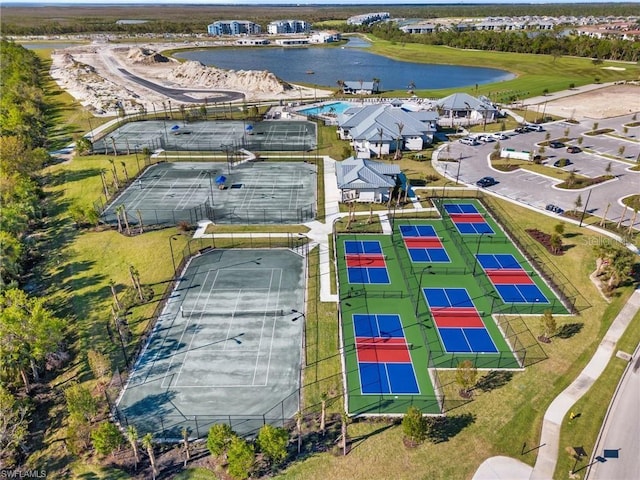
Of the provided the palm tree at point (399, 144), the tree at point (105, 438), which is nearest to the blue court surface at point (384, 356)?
the tree at point (105, 438)

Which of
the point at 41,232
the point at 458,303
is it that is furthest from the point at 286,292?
the point at 41,232

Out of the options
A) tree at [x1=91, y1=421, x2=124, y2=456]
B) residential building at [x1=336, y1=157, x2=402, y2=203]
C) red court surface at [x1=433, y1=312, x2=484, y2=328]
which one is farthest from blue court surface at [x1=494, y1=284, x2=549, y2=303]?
tree at [x1=91, y1=421, x2=124, y2=456]

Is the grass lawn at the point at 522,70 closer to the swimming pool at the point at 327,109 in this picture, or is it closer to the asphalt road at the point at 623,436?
the swimming pool at the point at 327,109

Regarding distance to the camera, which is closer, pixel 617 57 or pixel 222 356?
pixel 222 356

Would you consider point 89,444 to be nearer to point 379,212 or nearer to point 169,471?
point 169,471

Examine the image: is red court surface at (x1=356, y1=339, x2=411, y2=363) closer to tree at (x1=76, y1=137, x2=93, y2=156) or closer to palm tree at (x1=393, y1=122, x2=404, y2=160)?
palm tree at (x1=393, y1=122, x2=404, y2=160)

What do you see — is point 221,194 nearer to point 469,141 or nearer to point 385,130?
point 385,130
